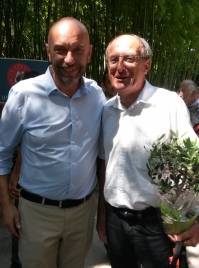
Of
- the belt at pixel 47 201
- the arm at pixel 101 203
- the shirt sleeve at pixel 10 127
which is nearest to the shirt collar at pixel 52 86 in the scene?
the shirt sleeve at pixel 10 127

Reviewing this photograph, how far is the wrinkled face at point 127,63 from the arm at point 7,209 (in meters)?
0.73

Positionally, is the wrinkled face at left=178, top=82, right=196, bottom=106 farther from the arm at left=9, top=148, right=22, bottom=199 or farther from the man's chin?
the man's chin

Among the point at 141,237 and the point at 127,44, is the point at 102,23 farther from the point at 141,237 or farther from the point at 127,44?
the point at 141,237

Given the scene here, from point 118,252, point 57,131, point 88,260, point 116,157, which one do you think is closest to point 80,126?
point 57,131

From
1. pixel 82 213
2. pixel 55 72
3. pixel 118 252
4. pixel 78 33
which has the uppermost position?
pixel 78 33

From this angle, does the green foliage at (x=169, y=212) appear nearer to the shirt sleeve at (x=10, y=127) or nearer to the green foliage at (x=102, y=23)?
the shirt sleeve at (x=10, y=127)

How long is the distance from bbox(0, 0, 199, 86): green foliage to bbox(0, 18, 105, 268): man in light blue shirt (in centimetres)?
301

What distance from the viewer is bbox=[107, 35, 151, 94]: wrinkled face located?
5.44ft

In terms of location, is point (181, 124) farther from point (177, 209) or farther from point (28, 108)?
point (28, 108)

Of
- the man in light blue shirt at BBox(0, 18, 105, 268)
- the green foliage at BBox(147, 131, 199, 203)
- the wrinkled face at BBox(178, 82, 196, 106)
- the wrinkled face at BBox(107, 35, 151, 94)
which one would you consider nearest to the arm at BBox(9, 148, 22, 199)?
the man in light blue shirt at BBox(0, 18, 105, 268)

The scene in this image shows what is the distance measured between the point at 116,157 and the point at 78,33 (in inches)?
23.8

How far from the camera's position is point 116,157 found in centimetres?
171

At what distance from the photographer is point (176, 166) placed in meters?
1.42

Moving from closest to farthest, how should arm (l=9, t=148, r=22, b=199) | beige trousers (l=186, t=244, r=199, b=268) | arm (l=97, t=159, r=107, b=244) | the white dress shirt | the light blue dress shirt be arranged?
the white dress shirt → the light blue dress shirt → arm (l=97, t=159, r=107, b=244) → arm (l=9, t=148, r=22, b=199) → beige trousers (l=186, t=244, r=199, b=268)
